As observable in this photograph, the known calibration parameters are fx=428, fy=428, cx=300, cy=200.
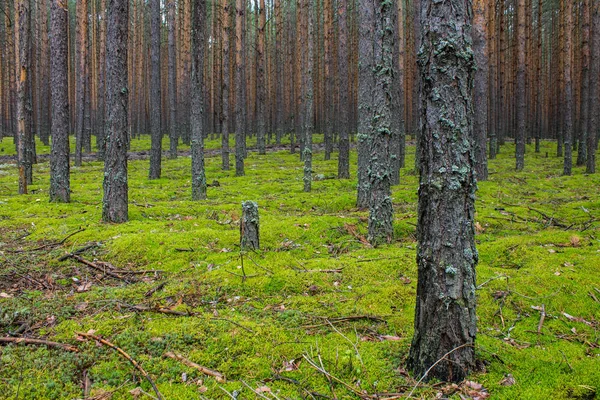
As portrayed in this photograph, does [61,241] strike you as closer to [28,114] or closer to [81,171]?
[28,114]

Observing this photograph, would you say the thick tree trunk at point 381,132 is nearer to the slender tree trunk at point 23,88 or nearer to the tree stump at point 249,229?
the tree stump at point 249,229

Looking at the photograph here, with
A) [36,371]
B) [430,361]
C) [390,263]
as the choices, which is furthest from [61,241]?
[430,361]

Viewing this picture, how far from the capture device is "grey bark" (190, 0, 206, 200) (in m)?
10.3

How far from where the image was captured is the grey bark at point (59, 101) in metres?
9.66

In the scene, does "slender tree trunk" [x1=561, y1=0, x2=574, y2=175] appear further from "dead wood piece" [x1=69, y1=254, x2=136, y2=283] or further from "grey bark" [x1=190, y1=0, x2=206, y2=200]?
"dead wood piece" [x1=69, y1=254, x2=136, y2=283]

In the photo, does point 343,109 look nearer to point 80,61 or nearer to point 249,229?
point 249,229

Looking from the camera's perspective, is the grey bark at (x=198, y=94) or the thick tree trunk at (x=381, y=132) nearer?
the thick tree trunk at (x=381, y=132)

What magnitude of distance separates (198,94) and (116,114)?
2847 millimetres

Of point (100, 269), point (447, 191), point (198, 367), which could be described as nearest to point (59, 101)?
point (100, 269)

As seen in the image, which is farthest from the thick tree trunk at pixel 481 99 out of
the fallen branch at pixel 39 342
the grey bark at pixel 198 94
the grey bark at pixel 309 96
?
the fallen branch at pixel 39 342

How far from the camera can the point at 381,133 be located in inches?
260

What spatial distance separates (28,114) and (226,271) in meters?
10.5

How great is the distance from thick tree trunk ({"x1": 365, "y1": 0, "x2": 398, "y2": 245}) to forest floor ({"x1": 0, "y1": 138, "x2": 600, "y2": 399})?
37cm

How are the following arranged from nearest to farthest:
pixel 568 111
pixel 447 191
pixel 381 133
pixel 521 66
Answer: pixel 447 191 → pixel 381 133 → pixel 568 111 → pixel 521 66
